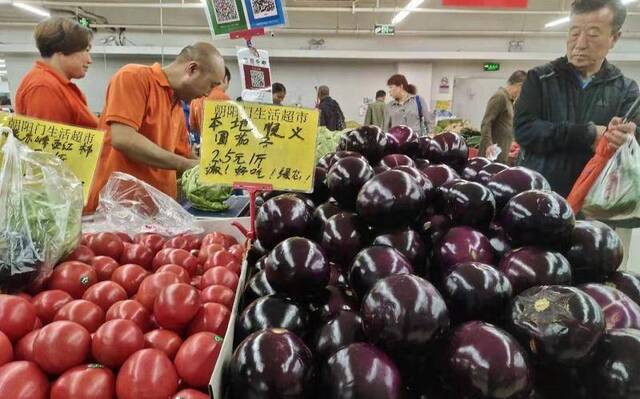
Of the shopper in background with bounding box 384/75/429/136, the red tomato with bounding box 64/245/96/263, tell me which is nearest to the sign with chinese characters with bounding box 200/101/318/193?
the red tomato with bounding box 64/245/96/263

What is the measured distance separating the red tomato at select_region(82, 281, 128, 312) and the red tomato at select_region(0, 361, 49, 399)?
0.23 meters

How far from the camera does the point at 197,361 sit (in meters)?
0.81

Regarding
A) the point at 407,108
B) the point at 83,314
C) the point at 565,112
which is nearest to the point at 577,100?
the point at 565,112

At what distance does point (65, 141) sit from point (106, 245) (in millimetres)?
382

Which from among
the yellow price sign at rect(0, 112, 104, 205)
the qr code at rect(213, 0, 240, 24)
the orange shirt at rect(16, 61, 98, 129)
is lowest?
the yellow price sign at rect(0, 112, 104, 205)

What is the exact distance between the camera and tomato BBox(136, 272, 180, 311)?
3.32 feet

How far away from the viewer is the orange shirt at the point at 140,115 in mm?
2191

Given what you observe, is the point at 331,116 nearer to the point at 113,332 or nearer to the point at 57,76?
the point at 57,76

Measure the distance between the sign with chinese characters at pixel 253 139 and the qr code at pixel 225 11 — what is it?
662 mm

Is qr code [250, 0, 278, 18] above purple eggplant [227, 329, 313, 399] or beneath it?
above

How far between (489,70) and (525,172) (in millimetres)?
14830

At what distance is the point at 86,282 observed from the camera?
1.12 meters

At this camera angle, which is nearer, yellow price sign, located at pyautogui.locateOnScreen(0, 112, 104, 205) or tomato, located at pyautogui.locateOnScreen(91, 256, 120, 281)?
tomato, located at pyautogui.locateOnScreen(91, 256, 120, 281)

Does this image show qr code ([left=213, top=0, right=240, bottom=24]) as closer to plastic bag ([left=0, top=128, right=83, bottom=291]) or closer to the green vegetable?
plastic bag ([left=0, top=128, right=83, bottom=291])
